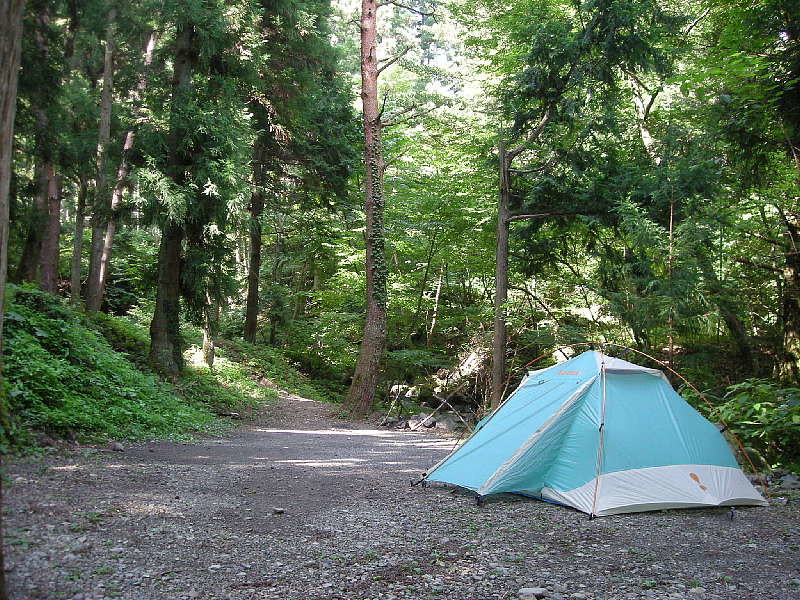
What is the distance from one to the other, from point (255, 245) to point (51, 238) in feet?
19.7

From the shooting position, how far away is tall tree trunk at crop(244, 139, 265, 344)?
17.0 meters

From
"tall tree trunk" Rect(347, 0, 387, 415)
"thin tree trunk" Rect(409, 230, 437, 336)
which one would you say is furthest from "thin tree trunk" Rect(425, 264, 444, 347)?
"tall tree trunk" Rect(347, 0, 387, 415)

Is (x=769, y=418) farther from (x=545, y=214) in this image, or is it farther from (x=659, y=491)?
(x=545, y=214)

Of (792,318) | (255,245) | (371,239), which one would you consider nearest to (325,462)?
(371,239)

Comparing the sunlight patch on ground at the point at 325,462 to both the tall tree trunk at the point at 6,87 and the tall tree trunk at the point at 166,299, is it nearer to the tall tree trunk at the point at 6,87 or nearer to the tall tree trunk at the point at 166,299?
the tall tree trunk at the point at 6,87

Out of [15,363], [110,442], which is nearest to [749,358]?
[110,442]

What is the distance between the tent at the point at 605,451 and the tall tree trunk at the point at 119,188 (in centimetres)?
849

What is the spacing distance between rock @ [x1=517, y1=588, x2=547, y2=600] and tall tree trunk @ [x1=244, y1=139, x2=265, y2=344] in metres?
13.5

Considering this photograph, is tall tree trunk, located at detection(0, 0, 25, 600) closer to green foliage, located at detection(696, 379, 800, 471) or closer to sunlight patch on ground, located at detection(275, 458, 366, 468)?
sunlight patch on ground, located at detection(275, 458, 366, 468)

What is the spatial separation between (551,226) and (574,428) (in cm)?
754

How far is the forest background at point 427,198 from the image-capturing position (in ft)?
27.6

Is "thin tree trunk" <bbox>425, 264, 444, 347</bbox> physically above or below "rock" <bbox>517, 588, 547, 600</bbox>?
above

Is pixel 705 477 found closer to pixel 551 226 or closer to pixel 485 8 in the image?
pixel 551 226

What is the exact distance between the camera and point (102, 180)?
488 inches
